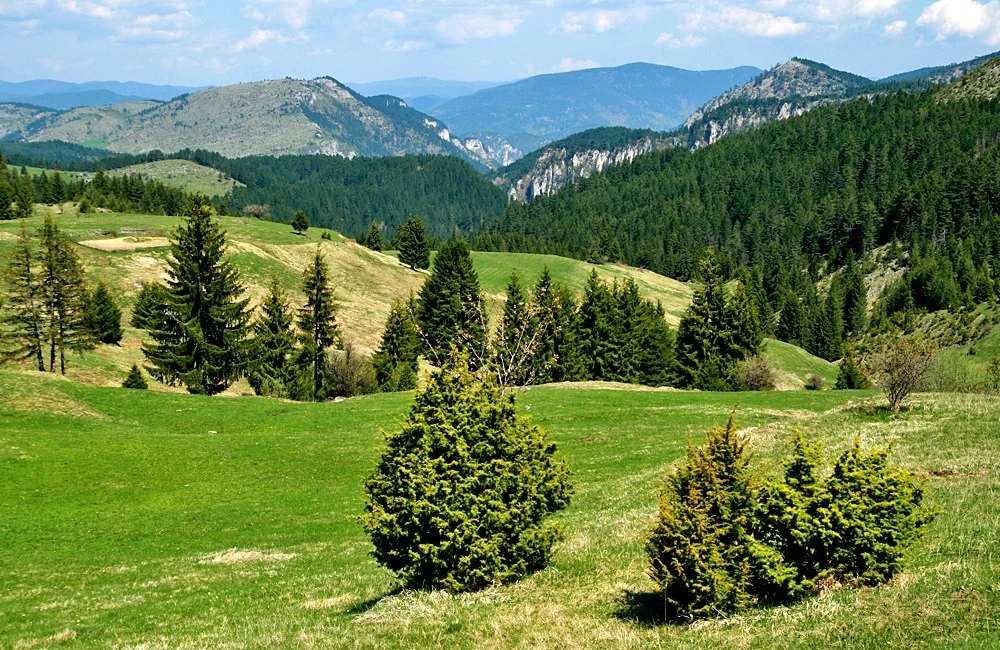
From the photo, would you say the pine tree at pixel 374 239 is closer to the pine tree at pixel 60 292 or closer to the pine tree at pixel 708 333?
the pine tree at pixel 708 333

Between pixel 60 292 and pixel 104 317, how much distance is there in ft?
35.6

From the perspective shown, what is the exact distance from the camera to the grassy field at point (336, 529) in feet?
43.0

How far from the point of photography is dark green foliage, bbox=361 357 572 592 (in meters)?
16.2

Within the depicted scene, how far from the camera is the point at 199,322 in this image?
60.7 metres

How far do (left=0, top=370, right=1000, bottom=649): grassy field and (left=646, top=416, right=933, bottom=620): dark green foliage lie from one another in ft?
1.85

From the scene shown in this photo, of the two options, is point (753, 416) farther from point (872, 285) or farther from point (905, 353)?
point (872, 285)

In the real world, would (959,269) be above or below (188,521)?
above

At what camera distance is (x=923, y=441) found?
2986 cm

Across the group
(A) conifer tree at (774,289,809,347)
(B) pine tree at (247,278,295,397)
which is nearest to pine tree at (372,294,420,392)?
(B) pine tree at (247,278,295,397)

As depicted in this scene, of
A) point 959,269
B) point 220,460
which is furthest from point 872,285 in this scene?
point 220,460

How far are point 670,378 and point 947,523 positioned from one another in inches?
2529

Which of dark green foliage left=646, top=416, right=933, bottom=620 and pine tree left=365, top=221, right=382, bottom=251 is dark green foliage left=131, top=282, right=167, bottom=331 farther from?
pine tree left=365, top=221, right=382, bottom=251

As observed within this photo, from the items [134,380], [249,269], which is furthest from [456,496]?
[249,269]

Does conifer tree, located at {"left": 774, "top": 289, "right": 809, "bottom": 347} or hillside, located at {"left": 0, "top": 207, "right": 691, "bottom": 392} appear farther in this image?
conifer tree, located at {"left": 774, "top": 289, "right": 809, "bottom": 347}
